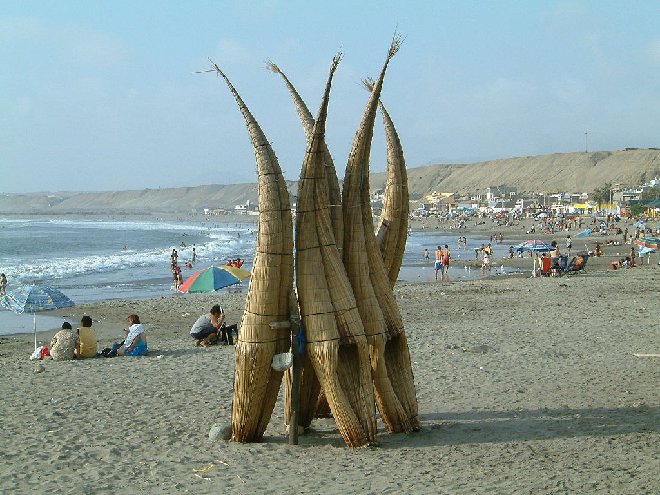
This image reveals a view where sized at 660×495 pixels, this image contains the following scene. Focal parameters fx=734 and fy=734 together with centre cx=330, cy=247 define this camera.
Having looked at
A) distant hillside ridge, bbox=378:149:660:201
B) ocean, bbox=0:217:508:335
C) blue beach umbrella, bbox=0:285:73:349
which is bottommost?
ocean, bbox=0:217:508:335

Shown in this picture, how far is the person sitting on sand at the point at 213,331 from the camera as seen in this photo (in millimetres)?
13602

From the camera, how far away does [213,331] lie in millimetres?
13648

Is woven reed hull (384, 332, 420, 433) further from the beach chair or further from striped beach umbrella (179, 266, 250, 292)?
the beach chair

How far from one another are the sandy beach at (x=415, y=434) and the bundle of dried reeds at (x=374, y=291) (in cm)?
40

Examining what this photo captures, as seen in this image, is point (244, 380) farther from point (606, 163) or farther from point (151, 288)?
point (606, 163)

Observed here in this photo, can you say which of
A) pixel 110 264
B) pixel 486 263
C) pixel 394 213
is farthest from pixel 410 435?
pixel 110 264

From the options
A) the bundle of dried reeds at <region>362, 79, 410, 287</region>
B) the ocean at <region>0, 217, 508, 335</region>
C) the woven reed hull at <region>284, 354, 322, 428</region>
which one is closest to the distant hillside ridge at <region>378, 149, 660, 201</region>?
the ocean at <region>0, 217, 508, 335</region>

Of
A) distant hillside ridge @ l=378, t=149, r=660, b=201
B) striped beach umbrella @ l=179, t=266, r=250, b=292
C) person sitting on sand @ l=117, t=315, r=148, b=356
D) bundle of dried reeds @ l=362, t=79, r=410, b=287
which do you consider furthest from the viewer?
distant hillside ridge @ l=378, t=149, r=660, b=201

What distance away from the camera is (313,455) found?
7.16 m

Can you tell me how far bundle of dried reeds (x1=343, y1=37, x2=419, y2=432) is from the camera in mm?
7461

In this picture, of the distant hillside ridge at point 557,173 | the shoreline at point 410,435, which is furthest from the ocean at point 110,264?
the distant hillside ridge at point 557,173

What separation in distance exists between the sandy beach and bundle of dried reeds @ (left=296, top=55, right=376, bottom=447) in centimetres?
45

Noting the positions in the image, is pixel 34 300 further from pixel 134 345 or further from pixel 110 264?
pixel 110 264

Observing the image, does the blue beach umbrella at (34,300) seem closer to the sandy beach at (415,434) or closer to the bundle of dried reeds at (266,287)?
the sandy beach at (415,434)
